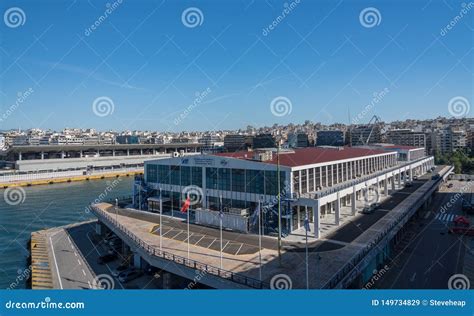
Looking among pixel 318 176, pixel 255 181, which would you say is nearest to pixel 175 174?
pixel 255 181

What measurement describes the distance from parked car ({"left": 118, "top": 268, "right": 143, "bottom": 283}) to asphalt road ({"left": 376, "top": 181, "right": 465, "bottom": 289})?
28.1ft

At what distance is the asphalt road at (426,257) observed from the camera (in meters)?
11.8

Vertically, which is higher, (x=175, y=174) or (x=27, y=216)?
(x=175, y=174)

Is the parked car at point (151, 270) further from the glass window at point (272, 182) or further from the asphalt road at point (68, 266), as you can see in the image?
the glass window at point (272, 182)

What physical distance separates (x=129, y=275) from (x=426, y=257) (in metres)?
11.8

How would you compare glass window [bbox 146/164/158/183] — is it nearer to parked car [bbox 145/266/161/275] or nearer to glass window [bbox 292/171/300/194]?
parked car [bbox 145/266/161/275]

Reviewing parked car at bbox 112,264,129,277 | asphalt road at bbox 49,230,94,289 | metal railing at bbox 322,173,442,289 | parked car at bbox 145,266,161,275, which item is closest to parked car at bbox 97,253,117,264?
asphalt road at bbox 49,230,94,289

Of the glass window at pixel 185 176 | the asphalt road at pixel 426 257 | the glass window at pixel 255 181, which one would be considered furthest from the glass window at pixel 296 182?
the glass window at pixel 185 176

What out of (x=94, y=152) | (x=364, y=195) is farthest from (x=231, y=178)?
(x=94, y=152)

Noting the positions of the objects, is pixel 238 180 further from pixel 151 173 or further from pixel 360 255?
pixel 360 255

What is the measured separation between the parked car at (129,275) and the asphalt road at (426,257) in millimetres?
8566

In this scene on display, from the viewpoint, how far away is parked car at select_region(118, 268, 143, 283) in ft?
41.9

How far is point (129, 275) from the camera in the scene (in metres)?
13.0

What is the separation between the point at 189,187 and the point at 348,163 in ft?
30.7
